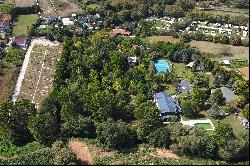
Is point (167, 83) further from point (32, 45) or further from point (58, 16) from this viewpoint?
point (58, 16)

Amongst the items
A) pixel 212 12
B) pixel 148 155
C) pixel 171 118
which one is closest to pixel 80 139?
pixel 148 155

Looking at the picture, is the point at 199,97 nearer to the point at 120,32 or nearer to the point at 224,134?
the point at 224,134

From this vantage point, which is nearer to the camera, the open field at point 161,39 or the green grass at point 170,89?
the green grass at point 170,89

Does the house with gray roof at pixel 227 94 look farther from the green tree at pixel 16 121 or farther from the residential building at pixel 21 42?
the residential building at pixel 21 42

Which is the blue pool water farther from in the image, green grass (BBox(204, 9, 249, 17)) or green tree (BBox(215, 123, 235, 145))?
green grass (BBox(204, 9, 249, 17))

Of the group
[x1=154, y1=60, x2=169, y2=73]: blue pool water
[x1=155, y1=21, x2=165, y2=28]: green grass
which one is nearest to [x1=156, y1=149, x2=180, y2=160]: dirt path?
[x1=154, y1=60, x2=169, y2=73]: blue pool water

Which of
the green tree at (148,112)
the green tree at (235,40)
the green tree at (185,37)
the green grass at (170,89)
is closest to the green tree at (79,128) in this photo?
the green tree at (148,112)
